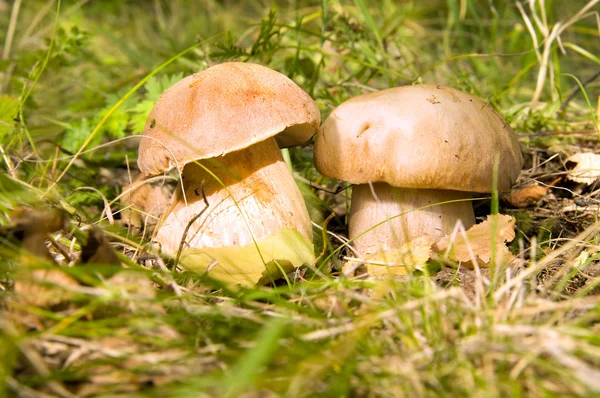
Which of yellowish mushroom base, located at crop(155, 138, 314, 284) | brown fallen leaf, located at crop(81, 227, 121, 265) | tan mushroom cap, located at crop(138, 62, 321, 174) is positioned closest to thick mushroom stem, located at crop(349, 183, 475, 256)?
yellowish mushroom base, located at crop(155, 138, 314, 284)

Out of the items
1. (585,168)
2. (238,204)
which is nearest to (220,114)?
(238,204)

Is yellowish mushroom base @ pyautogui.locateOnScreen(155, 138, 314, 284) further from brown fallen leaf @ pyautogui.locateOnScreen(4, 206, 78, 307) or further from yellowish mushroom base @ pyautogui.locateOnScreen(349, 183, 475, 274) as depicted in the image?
brown fallen leaf @ pyautogui.locateOnScreen(4, 206, 78, 307)

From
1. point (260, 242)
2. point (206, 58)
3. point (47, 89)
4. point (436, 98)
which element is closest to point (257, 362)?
point (260, 242)

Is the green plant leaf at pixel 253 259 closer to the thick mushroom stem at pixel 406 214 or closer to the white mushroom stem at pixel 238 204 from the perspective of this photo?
the white mushroom stem at pixel 238 204

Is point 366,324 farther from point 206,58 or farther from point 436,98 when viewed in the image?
point 206,58

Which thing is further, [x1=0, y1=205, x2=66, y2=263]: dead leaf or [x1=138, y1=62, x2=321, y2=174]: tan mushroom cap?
[x1=138, y1=62, x2=321, y2=174]: tan mushroom cap

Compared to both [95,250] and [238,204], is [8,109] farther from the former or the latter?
[95,250]

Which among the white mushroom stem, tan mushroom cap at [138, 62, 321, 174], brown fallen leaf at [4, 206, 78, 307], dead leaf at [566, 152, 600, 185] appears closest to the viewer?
brown fallen leaf at [4, 206, 78, 307]
